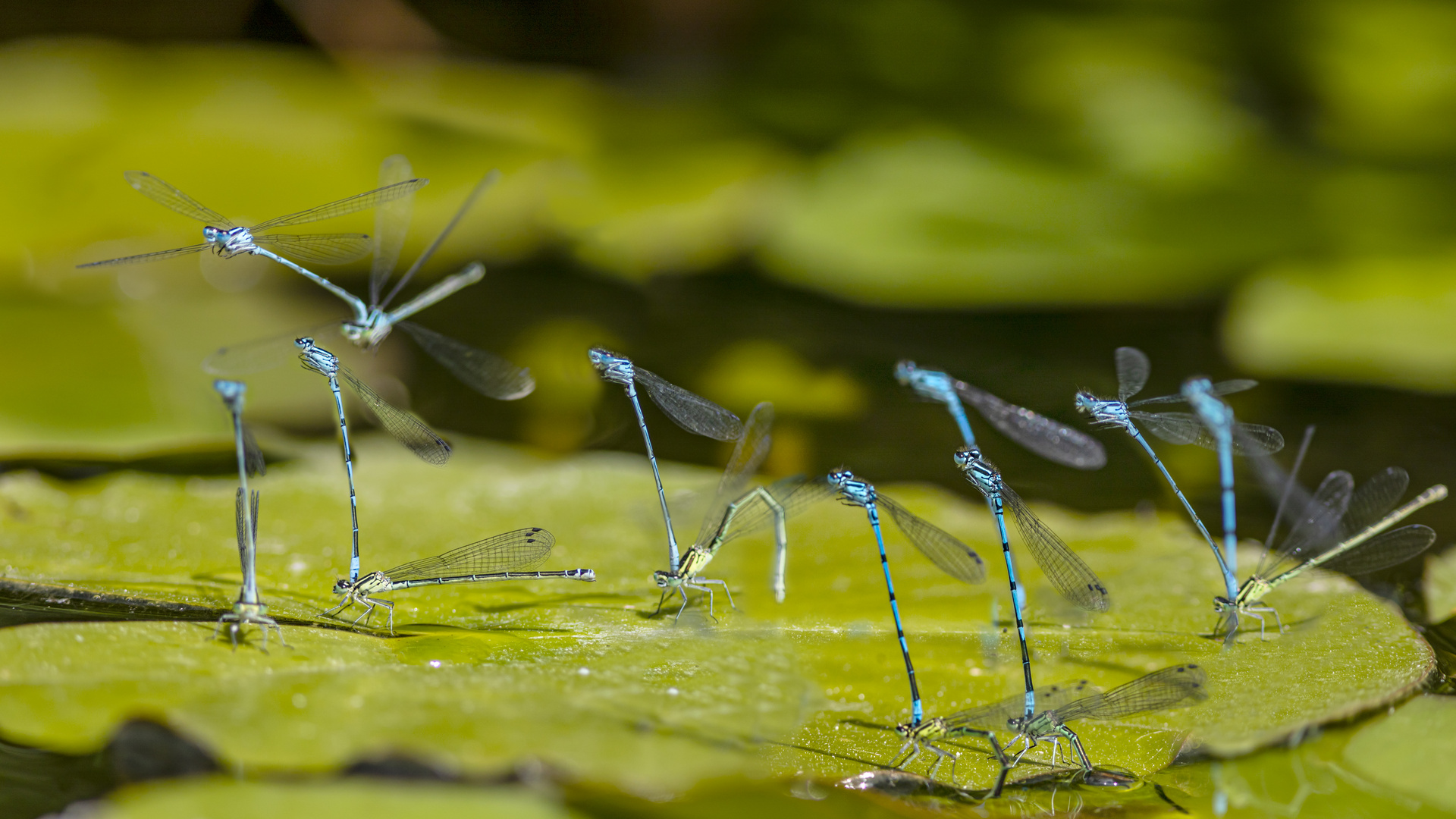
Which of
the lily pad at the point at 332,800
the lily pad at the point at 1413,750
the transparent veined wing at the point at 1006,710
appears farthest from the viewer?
the transparent veined wing at the point at 1006,710

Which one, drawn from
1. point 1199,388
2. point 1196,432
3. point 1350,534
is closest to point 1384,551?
point 1350,534

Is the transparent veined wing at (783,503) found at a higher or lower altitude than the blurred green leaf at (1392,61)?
lower

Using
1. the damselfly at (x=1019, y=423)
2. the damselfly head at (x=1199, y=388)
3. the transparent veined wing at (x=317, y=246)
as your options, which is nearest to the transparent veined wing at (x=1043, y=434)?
the damselfly at (x=1019, y=423)

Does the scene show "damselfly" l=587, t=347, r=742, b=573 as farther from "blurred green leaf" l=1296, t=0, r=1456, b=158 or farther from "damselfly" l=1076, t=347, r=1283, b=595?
"blurred green leaf" l=1296, t=0, r=1456, b=158

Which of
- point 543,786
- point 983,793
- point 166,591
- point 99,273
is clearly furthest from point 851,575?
point 99,273

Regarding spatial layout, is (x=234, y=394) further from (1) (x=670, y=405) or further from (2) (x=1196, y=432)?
(2) (x=1196, y=432)

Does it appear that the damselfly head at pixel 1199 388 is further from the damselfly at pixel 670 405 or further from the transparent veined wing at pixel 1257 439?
the damselfly at pixel 670 405

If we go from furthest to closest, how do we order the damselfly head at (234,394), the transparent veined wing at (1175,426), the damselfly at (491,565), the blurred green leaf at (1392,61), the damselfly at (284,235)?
1. the blurred green leaf at (1392,61)
2. the transparent veined wing at (1175,426)
3. the damselfly at (284,235)
4. the damselfly at (491,565)
5. the damselfly head at (234,394)

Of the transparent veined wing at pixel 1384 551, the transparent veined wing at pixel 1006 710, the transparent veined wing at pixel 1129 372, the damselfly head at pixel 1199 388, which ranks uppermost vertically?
the transparent veined wing at pixel 1129 372
